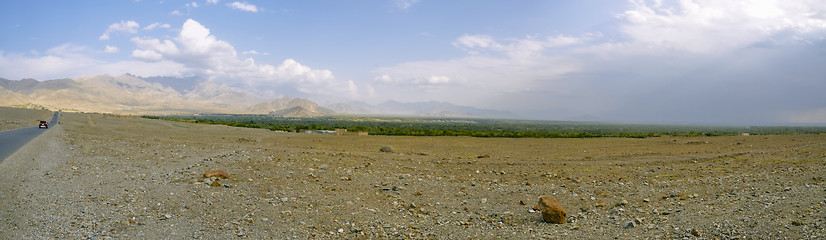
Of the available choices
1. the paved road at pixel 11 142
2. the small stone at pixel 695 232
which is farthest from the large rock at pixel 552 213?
the paved road at pixel 11 142

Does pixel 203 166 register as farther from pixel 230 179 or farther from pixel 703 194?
pixel 703 194

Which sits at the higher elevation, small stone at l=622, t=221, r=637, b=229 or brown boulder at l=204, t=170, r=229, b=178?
brown boulder at l=204, t=170, r=229, b=178

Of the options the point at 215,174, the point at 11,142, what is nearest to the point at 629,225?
the point at 215,174

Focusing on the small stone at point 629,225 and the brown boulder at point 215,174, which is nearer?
the small stone at point 629,225

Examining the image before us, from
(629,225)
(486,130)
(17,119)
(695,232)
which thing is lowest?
(486,130)

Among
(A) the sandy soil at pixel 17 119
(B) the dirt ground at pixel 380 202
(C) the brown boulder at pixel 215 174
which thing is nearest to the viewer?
(B) the dirt ground at pixel 380 202

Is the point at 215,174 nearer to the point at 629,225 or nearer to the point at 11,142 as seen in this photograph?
the point at 629,225

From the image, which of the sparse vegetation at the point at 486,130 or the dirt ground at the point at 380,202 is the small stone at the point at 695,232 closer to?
the dirt ground at the point at 380,202

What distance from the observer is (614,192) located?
12.2 m

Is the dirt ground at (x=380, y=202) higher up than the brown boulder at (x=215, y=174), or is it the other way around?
the brown boulder at (x=215, y=174)

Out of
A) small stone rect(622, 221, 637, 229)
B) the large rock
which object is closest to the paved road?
the large rock

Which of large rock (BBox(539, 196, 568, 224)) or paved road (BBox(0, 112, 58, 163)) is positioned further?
paved road (BBox(0, 112, 58, 163))

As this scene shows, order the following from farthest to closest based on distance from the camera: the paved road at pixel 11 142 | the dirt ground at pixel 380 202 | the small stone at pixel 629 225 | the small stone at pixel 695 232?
1. the paved road at pixel 11 142
2. the small stone at pixel 629 225
3. the dirt ground at pixel 380 202
4. the small stone at pixel 695 232

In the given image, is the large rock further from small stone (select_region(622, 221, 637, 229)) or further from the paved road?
the paved road
